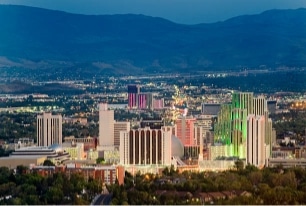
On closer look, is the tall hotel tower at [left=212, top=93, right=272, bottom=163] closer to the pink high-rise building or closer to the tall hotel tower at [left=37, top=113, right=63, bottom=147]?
the pink high-rise building

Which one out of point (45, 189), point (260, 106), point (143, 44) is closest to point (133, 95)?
point (143, 44)

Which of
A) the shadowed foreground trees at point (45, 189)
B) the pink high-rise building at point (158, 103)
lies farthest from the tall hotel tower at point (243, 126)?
the shadowed foreground trees at point (45, 189)

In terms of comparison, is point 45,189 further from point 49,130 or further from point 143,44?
point 143,44

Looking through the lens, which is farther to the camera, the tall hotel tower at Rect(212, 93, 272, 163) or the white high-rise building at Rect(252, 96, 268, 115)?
the white high-rise building at Rect(252, 96, 268, 115)

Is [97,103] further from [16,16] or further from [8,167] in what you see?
[8,167]

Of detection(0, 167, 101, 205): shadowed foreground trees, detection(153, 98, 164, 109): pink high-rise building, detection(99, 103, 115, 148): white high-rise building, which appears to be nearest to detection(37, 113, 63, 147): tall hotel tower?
detection(99, 103, 115, 148): white high-rise building

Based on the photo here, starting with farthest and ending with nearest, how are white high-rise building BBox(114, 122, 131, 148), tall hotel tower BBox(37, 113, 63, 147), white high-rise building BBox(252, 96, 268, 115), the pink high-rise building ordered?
the pink high-rise building, white high-rise building BBox(252, 96, 268, 115), tall hotel tower BBox(37, 113, 63, 147), white high-rise building BBox(114, 122, 131, 148)
